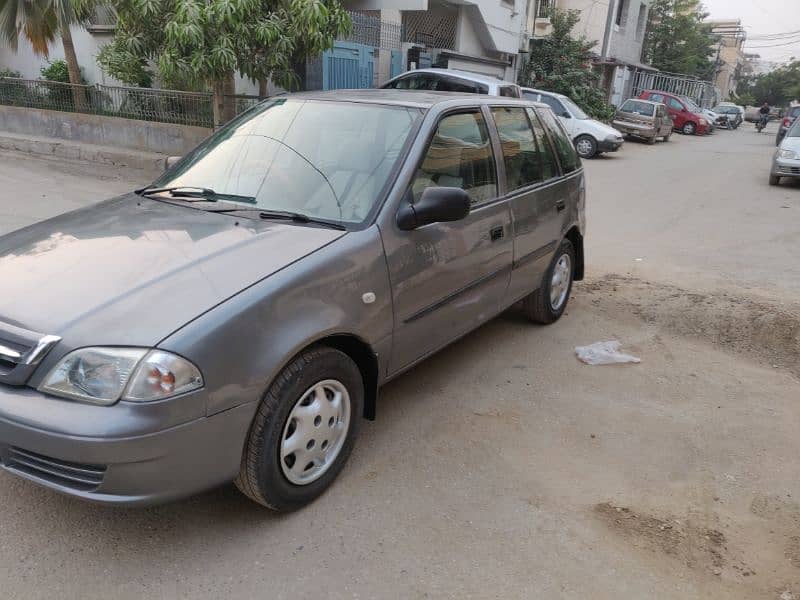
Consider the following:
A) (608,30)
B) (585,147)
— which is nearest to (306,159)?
(585,147)

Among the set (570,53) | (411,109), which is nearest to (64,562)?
(411,109)

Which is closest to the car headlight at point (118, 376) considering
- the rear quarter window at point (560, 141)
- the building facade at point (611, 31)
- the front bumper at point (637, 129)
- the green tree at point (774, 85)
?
the rear quarter window at point (560, 141)

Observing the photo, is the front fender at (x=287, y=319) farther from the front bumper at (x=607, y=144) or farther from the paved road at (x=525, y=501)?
the front bumper at (x=607, y=144)

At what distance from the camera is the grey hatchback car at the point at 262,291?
7.45 feet

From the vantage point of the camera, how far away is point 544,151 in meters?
4.74

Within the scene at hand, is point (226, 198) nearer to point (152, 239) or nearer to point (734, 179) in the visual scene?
point (152, 239)

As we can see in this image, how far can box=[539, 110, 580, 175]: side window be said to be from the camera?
4.94 m

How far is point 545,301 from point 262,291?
3.02 metres

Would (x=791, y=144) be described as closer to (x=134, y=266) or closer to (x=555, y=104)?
(x=555, y=104)

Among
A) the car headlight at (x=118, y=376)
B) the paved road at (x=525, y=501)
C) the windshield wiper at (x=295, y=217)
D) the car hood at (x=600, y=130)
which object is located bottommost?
the paved road at (x=525, y=501)

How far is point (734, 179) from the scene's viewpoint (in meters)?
15.3

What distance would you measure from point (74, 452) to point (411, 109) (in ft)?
7.77

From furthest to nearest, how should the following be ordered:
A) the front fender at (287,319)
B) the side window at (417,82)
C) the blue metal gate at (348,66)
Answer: the side window at (417,82) < the blue metal gate at (348,66) < the front fender at (287,319)

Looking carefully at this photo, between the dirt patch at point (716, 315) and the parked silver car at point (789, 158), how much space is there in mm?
9268
